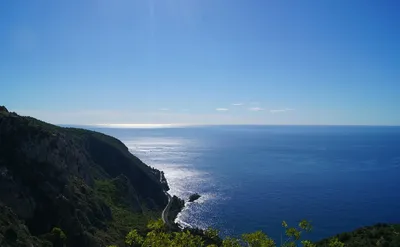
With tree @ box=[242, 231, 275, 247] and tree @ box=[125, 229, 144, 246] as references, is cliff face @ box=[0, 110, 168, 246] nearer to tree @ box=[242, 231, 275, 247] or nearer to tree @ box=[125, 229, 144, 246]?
tree @ box=[125, 229, 144, 246]

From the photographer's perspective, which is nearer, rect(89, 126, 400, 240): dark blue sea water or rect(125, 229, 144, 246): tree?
rect(125, 229, 144, 246): tree

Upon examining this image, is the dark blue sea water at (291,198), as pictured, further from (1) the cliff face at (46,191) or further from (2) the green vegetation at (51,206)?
(1) the cliff face at (46,191)

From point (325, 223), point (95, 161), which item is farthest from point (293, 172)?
point (95, 161)

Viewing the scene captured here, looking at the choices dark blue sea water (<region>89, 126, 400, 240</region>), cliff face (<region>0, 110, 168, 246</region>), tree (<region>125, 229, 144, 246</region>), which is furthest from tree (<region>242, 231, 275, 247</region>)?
dark blue sea water (<region>89, 126, 400, 240</region>)

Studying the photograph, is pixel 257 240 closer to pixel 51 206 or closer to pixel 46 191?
pixel 51 206

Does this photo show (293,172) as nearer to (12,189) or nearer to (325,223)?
(325,223)

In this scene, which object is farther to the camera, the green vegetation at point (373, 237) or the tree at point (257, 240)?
the green vegetation at point (373, 237)

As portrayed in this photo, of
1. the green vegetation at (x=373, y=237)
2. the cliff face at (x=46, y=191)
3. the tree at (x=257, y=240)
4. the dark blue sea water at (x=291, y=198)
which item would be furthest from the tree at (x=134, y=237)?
the dark blue sea water at (x=291, y=198)

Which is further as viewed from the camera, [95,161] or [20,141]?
[95,161]

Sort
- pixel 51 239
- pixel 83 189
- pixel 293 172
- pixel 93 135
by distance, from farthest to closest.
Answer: pixel 293 172, pixel 93 135, pixel 83 189, pixel 51 239

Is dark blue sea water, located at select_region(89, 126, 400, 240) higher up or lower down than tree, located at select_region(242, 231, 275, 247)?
lower down

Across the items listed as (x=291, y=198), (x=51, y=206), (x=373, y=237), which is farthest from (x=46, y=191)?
(x=291, y=198)
